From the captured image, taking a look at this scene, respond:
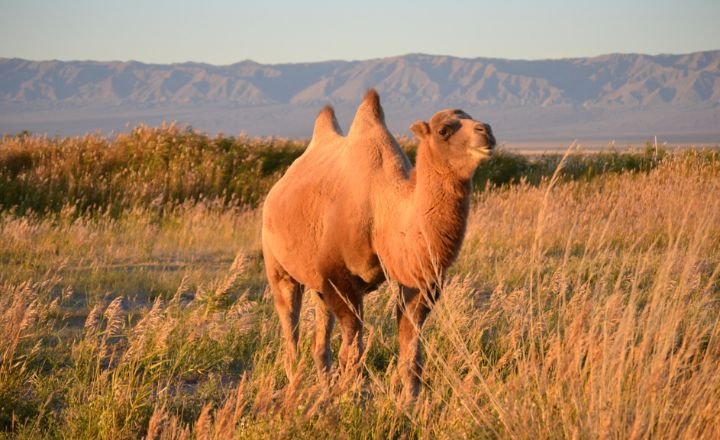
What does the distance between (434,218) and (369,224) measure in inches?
25.0

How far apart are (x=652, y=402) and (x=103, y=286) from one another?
7625 mm

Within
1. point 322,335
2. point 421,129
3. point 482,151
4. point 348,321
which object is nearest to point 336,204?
point 348,321

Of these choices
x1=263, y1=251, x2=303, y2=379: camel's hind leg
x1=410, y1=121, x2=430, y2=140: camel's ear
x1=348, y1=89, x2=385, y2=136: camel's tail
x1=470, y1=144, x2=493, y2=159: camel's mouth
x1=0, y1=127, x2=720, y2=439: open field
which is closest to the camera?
x1=0, y1=127, x2=720, y2=439: open field

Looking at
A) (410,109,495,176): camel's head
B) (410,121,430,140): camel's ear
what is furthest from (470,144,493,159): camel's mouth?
(410,121,430,140): camel's ear

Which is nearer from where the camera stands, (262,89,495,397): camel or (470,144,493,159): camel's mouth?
(470,144,493,159): camel's mouth

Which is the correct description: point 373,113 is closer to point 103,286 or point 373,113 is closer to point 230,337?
point 230,337

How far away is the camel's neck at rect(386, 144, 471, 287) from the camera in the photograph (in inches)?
223

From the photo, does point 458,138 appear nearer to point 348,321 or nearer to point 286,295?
point 348,321

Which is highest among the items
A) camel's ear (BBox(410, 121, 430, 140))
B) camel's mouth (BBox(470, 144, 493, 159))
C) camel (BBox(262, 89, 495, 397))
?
camel's ear (BBox(410, 121, 430, 140))

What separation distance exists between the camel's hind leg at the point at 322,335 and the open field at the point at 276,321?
0.76 feet

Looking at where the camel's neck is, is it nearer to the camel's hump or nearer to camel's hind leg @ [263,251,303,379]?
camel's hind leg @ [263,251,303,379]

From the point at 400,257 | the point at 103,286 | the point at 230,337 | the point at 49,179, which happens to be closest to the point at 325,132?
the point at 230,337

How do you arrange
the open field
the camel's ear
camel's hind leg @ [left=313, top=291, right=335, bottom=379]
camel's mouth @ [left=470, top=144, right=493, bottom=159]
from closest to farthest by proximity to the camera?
the open field
camel's mouth @ [left=470, top=144, right=493, bottom=159]
the camel's ear
camel's hind leg @ [left=313, top=291, right=335, bottom=379]

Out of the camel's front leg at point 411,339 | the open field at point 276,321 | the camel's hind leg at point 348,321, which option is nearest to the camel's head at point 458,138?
the open field at point 276,321
